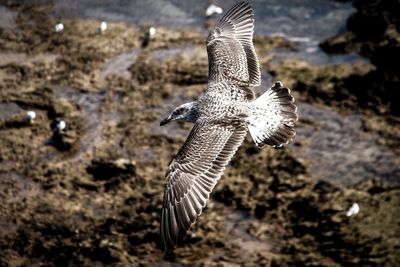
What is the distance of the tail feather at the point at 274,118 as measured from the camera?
826cm

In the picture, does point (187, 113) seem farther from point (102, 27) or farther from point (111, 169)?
point (102, 27)

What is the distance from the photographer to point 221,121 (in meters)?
8.34

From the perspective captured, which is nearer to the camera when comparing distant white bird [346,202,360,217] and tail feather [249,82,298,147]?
tail feather [249,82,298,147]

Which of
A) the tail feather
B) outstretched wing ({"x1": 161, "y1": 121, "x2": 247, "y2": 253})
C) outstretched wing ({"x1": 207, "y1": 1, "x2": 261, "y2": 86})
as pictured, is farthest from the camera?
outstretched wing ({"x1": 207, "y1": 1, "x2": 261, "y2": 86})

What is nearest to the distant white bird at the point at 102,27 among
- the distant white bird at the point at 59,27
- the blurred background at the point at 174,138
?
the blurred background at the point at 174,138

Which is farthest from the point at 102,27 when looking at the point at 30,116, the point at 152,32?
the point at 30,116

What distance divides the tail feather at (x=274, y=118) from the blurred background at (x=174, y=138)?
273 centimetres

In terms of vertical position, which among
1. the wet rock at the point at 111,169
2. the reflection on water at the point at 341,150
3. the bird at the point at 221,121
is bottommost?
the wet rock at the point at 111,169

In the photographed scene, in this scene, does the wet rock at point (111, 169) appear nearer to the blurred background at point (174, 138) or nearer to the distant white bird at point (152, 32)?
the blurred background at point (174, 138)

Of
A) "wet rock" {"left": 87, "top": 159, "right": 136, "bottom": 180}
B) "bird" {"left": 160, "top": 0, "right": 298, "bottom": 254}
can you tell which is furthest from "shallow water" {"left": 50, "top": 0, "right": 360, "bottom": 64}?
"bird" {"left": 160, "top": 0, "right": 298, "bottom": 254}

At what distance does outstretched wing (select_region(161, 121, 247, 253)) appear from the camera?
300 inches

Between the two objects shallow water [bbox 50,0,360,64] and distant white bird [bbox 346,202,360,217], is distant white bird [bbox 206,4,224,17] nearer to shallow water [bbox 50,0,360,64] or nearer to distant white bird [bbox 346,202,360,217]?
shallow water [bbox 50,0,360,64]

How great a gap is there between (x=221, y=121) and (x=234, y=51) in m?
1.40

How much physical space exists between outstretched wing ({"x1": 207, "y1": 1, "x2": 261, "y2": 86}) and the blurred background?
269cm
